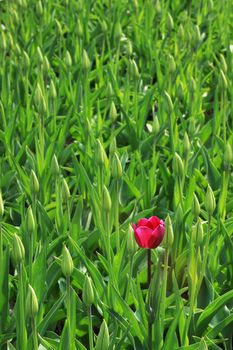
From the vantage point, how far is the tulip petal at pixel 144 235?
4.68ft

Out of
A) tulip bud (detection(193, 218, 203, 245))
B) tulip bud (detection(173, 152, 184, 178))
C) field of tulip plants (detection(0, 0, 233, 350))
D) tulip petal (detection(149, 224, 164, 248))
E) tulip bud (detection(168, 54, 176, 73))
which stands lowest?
field of tulip plants (detection(0, 0, 233, 350))

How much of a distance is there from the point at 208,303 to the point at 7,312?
1.49ft

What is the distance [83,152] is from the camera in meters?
2.24

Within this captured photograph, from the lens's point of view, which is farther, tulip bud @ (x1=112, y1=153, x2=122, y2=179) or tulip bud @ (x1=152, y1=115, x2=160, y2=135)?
tulip bud @ (x1=152, y1=115, x2=160, y2=135)

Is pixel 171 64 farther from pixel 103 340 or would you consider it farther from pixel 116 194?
pixel 103 340

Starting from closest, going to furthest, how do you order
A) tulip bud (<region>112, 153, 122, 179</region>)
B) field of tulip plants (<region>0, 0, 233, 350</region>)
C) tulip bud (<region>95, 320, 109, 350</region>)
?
tulip bud (<region>95, 320, 109, 350</region>) → field of tulip plants (<region>0, 0, 233, 350</region>) → tulip bud (<region>112, 153, 122, 179</region>)

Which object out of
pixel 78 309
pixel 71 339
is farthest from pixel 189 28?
pixel 71 339

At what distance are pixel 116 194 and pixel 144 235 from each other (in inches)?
13.6

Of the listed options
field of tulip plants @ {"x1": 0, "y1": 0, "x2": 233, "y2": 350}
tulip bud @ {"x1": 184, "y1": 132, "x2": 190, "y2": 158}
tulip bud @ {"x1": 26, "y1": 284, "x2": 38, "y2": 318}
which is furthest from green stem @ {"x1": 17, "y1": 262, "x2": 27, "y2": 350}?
tulip bud @ {"x1": 184, "y1": 132, "x2": 190, "y2": 158}

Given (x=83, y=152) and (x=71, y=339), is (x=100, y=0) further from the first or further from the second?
(x=71, y=339)

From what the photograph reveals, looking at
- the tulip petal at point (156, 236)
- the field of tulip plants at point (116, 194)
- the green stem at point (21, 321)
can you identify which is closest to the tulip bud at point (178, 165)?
the field of tulip plants at point (116, 194)

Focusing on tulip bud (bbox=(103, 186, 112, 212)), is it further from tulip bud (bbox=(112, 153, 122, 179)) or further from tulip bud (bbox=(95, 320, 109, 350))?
tulip bud (bbox=(95, 320, 109, 350))

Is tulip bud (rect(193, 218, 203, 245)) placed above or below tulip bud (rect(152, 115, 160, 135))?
above

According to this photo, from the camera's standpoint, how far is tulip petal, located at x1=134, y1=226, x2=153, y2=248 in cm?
143
